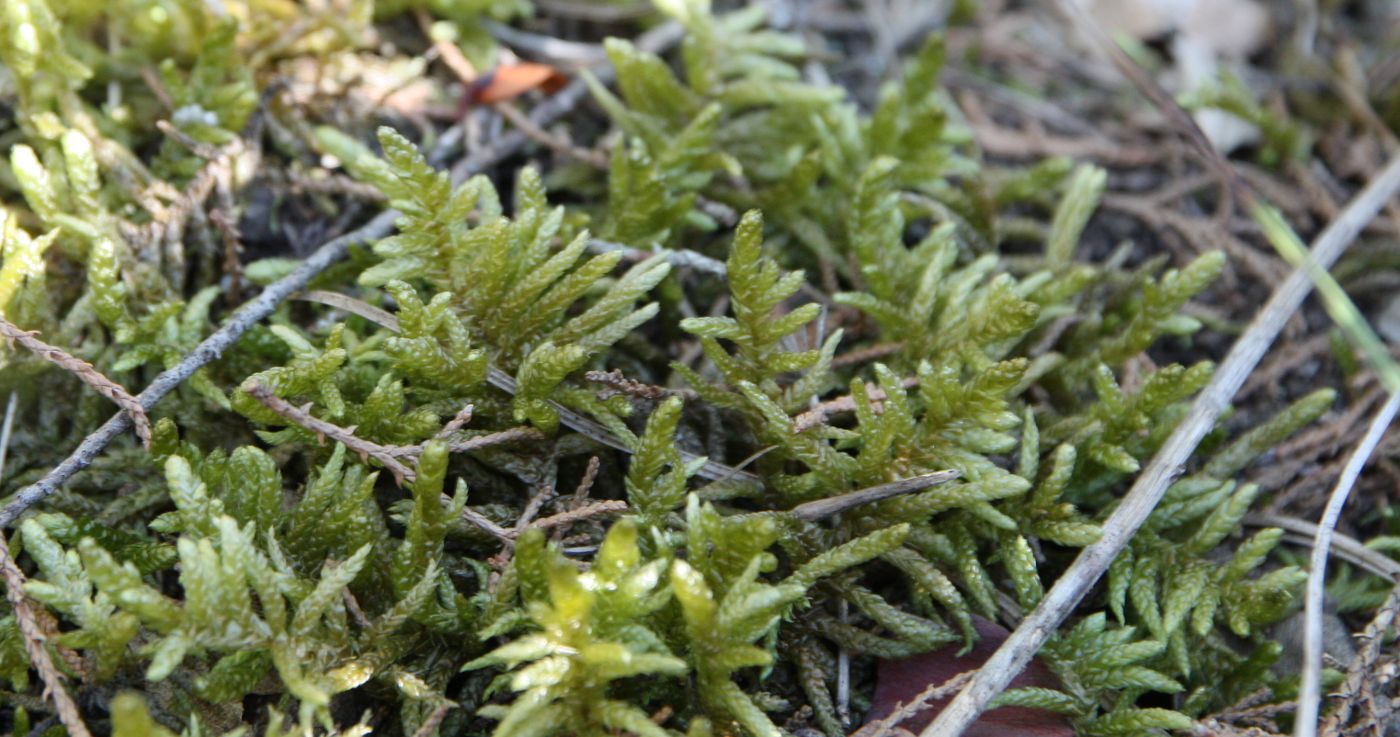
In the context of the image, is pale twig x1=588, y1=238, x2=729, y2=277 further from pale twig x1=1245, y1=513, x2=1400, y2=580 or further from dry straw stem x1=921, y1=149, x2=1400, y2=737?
pale twig x1=1245, y1=513, x2=1400, y2=580

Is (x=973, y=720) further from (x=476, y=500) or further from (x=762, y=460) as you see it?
(x=476, y=500)

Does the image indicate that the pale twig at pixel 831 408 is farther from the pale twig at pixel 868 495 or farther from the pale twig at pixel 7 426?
the pale twig at pixel 7 426

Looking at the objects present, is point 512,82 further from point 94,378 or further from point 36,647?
point 36,647

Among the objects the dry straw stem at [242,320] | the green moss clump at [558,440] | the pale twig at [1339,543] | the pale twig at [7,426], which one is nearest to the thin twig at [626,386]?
the green moss clump at [558,440]

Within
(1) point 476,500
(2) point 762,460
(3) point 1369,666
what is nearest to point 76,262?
(1) point 476,500

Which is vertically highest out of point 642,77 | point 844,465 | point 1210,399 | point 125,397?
point 642,77

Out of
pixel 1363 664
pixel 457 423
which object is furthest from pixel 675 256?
pixel 1363 664

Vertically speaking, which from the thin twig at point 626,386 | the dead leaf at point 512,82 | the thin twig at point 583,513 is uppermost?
the dead leaf at point 512,82
